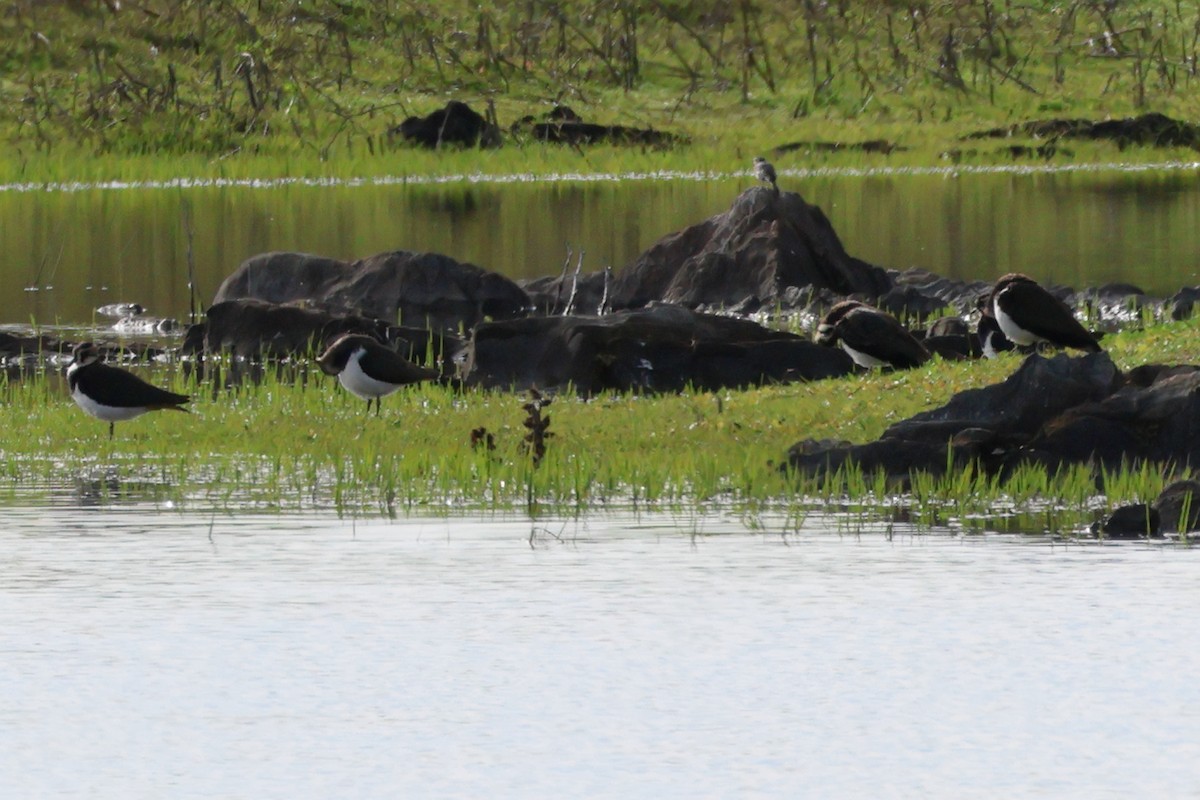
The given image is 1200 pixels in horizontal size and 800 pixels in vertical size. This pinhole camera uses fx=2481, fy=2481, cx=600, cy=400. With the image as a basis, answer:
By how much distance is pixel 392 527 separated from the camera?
15.1 m

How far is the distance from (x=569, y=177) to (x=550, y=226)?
67.4 feet

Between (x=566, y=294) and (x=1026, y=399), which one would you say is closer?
(x=1026, y=399)

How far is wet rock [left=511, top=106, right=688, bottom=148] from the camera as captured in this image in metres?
83.8

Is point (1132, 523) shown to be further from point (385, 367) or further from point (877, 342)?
point (877, 342)

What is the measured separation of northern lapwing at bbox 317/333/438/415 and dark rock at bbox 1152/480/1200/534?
802 centimetres

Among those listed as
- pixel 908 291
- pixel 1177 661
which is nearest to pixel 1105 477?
pixel 1177 661

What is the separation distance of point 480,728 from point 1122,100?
286 ft

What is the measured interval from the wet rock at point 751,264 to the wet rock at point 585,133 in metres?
44.3

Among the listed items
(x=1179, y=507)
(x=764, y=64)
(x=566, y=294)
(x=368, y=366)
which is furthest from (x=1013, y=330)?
(x=764, y=64)

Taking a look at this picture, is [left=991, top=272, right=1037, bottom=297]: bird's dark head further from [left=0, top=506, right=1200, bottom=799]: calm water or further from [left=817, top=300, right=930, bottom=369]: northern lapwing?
[left=0, top=506, right=1200, bottom=799]: calm water

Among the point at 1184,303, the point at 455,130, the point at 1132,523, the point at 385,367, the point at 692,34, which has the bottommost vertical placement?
the point at 1132,523

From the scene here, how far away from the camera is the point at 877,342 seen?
915 inches

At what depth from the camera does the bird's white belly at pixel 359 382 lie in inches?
818

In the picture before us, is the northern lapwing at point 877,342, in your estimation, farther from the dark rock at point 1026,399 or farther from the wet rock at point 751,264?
the wet rock at point 751,264
